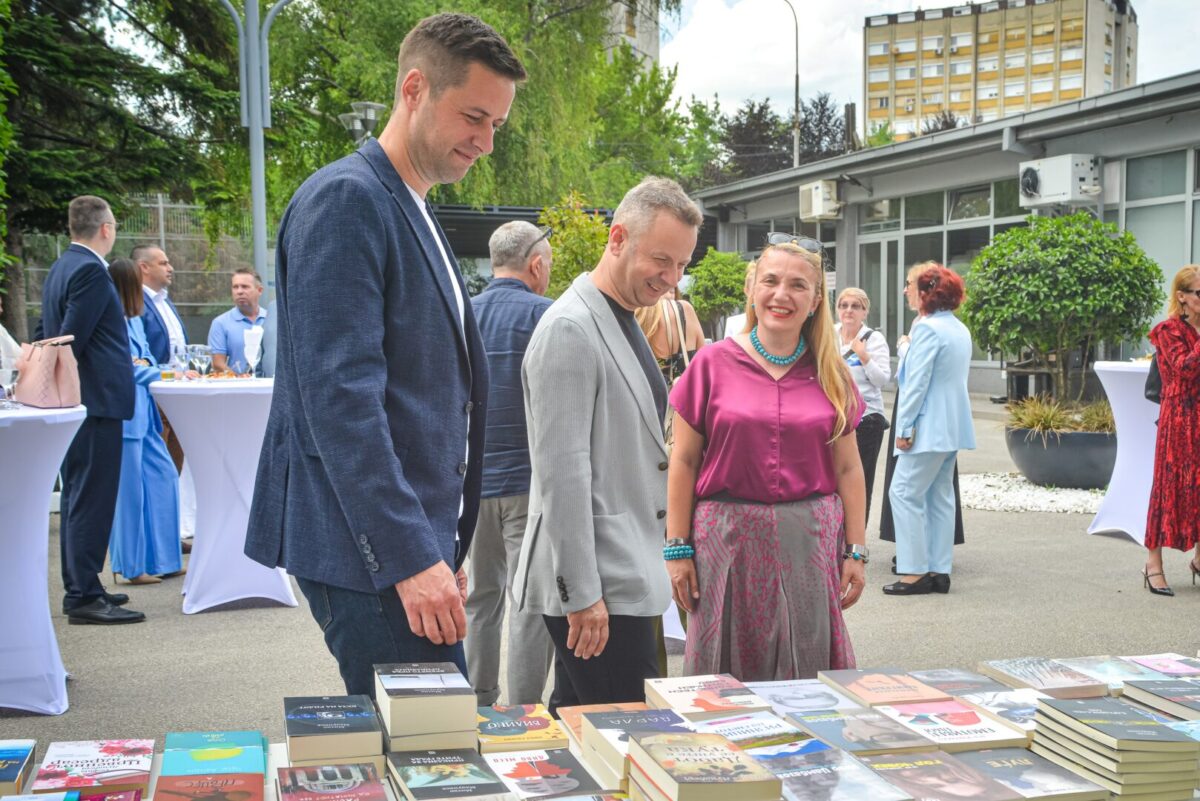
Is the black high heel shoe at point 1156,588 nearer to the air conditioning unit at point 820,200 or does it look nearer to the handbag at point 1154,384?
the handbag at point 1154,384

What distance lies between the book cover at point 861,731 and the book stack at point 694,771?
22cm

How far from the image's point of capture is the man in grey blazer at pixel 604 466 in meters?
2.37

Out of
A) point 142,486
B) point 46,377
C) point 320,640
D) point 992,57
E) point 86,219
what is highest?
point 992,57

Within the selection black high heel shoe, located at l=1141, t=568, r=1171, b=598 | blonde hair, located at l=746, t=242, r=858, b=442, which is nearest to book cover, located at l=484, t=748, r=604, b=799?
blonde hair, located at l=746, t=242, r=858, b=442

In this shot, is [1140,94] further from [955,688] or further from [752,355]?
[955,688]

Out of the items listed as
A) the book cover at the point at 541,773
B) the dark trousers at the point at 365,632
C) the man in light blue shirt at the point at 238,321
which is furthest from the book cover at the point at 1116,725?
the man in light blue shirt at the point at 238,321

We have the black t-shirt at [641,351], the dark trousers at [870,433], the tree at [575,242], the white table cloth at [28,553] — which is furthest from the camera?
the tree at [575,242]

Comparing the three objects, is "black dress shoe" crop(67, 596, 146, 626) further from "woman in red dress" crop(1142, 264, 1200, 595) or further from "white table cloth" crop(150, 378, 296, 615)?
"woman in red dress" crop(1142, 264, 1200, 595)

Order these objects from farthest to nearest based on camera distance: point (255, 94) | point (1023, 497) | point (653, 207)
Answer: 1. point (255, 94)
2. point (1023, 497)
3. point (653, 207)

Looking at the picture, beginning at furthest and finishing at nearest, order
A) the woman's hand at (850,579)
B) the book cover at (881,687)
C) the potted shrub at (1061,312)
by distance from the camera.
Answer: the potted shrub at (1061,312) → the woman's hand at (850,579) → the book cover at (881,687)

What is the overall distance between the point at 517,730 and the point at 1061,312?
9363mm

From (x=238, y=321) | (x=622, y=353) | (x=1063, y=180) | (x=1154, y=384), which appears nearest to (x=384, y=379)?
(x=622, y=353)

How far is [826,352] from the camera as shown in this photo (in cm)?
303

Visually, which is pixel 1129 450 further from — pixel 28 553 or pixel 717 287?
pixel 717 287
